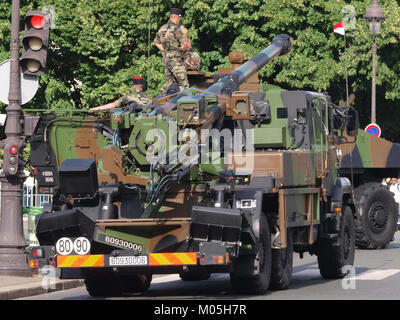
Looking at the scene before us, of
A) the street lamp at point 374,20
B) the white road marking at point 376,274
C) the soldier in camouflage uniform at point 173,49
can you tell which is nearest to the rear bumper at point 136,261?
the soldier in camouflage uniform at point 173,49

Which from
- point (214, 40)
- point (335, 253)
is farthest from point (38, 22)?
point (214, 40)

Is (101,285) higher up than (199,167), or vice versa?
(199,167)

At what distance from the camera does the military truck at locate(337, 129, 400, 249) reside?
2786 centimetres

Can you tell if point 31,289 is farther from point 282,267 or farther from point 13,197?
point 282,267

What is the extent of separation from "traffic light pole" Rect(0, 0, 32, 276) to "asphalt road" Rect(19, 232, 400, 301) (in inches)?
41.5

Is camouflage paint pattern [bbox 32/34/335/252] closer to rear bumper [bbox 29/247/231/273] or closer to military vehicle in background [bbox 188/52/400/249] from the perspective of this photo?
rear bumper [bbox 29/247/231/273]

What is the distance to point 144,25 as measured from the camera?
129 feet

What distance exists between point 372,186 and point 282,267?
37.1 ft

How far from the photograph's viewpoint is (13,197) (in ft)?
63.7

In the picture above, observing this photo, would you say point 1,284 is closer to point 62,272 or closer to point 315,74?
point 62,272

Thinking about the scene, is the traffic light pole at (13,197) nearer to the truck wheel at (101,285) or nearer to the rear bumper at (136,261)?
the truck wheel at (101,285)

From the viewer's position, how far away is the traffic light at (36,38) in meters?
18.2
